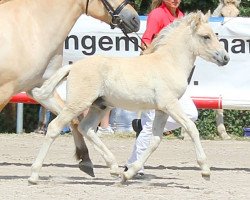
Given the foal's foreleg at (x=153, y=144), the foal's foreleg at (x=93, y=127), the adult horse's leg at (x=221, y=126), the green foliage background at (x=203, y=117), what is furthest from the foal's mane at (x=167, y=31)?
the green foliage background at (x=203, y=117)

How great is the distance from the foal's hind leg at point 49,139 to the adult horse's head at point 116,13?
4.01ft

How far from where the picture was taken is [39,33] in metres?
9.66

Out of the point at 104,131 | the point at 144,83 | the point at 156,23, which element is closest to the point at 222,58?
the point at 144,83

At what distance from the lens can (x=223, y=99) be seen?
47.6ft

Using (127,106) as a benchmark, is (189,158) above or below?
below

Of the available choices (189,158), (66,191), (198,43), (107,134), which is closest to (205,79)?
(107,134)

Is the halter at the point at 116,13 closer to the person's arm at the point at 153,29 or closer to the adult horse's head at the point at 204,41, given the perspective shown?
the person's arm at the point at 153,29

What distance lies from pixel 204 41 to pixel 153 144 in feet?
3.53

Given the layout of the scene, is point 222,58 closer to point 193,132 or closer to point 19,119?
point 193,132

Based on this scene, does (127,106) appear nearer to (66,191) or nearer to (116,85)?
(116,85)

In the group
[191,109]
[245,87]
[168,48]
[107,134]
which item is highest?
[168,48]

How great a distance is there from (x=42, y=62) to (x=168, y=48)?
124cm

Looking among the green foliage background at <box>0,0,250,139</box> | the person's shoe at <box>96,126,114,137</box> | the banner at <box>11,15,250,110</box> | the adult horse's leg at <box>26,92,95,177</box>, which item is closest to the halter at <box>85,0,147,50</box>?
the adult horse's leg at <box>26,92,95,177</box>

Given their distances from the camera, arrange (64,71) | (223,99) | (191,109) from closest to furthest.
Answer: (64,71), (191,109), (223,99)
